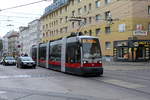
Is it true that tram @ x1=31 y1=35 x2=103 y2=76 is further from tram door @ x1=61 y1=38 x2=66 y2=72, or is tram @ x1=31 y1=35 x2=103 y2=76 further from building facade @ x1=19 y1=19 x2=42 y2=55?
building facade @ x1=19 y1=19 x2=42 y2=55

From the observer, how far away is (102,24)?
5206 cm

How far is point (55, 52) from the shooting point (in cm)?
2608

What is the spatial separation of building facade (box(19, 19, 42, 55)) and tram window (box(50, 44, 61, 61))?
6839 cm

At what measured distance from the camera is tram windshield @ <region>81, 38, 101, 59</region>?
756 inches

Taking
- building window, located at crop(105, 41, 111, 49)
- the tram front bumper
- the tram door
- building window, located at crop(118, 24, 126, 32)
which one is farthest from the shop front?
the tram front bumper

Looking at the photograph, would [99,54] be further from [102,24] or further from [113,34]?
[102,24]

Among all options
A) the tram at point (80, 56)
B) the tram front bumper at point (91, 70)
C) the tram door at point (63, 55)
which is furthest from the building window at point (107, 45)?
the tram front bumper at point (91, 70)

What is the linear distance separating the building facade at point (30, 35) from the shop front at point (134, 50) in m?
52.7

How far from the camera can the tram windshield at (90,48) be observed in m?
19.2

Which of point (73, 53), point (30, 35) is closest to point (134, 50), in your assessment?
point (73, 53)

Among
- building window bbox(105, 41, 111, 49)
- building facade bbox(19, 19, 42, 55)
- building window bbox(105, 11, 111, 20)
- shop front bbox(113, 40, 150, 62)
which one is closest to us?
shop front bbox(113, 40, 150, 62)

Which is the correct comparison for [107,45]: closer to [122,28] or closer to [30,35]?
[122,28]

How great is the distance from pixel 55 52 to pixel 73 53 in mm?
5891

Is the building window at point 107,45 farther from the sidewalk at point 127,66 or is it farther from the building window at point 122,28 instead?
the sidewalk at point 127,66
